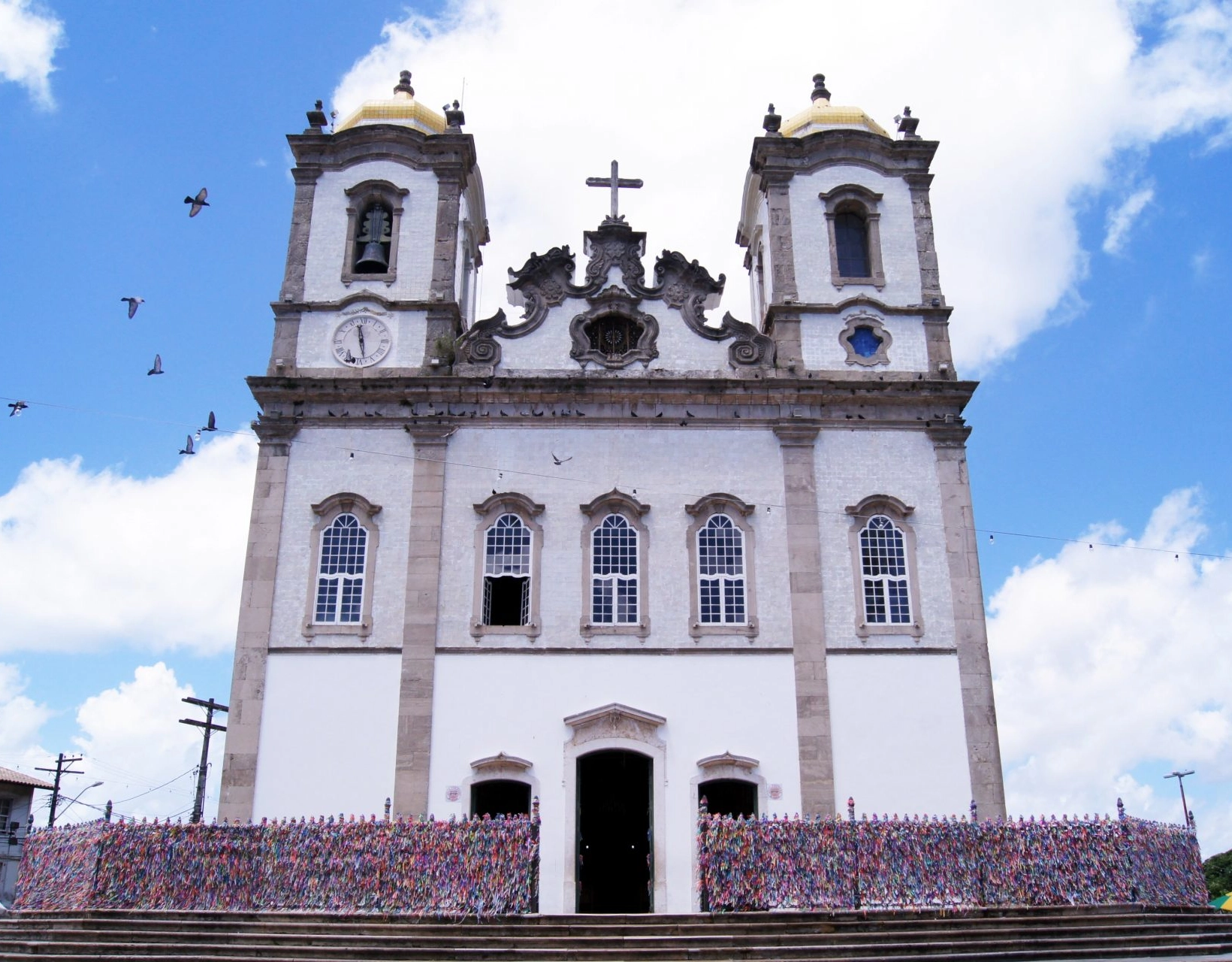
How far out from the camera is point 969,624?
64.3ft

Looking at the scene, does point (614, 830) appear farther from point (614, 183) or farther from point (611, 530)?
point (614, 183)

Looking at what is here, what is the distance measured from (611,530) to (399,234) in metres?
7.47

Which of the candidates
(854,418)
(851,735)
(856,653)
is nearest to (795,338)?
(854,418)

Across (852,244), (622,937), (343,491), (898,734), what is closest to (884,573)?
(898,734)

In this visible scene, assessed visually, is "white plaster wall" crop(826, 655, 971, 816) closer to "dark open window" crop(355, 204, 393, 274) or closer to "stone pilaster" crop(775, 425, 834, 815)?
"stone pilaster" crop(775, 425, 834, 815)

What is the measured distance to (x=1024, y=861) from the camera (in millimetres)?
16453

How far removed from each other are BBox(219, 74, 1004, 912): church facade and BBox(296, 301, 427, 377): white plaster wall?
0.05 metres

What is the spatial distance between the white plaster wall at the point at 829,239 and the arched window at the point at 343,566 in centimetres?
934

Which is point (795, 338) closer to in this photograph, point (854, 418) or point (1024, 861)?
point (854, 418)

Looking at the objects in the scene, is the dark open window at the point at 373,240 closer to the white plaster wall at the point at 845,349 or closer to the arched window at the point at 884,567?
the white plaster wall at the point at 845,349

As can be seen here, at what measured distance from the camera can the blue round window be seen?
21.8 meters

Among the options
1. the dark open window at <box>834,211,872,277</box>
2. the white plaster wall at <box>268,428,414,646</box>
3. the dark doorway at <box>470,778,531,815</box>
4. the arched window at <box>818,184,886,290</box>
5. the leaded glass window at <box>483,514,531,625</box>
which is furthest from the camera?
the dark open window at <box>834,211,872,277</box>

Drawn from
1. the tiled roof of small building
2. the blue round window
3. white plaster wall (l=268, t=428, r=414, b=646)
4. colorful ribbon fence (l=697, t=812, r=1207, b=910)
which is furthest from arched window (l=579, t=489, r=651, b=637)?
the tiled roof of small building

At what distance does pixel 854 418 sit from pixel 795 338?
2014 mm
